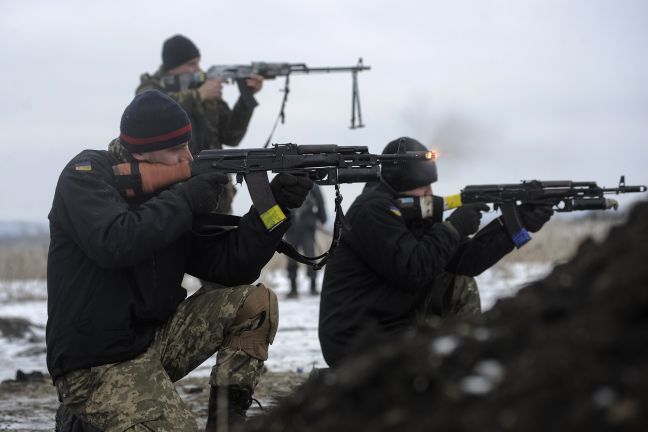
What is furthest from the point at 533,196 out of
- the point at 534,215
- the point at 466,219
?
the point at 466,219

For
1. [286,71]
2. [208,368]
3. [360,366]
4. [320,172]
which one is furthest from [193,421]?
[286,71]

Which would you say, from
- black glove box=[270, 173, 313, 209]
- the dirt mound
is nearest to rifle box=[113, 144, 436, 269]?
black glove box=[270, 173, 313, 209]

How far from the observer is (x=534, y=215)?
584cm

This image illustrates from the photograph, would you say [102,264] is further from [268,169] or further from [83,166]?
[268,169]

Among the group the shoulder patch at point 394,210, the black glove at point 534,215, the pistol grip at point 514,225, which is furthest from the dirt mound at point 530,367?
the black glove at point 534,215

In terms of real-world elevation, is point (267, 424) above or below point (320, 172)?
below

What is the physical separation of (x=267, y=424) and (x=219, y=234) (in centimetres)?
231

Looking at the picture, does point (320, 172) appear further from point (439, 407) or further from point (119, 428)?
point (439, 407)

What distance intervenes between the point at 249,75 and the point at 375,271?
3450mm

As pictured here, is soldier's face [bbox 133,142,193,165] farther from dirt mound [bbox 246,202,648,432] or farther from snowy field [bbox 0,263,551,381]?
dirt mound [bbox 246,202,648,432]

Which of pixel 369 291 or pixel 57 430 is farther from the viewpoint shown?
pixel 369 291

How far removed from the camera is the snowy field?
24.3ft

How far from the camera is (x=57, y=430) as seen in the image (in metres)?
4.27

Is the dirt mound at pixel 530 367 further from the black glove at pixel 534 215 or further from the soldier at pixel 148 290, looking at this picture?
the black glove at pixel 534 215
